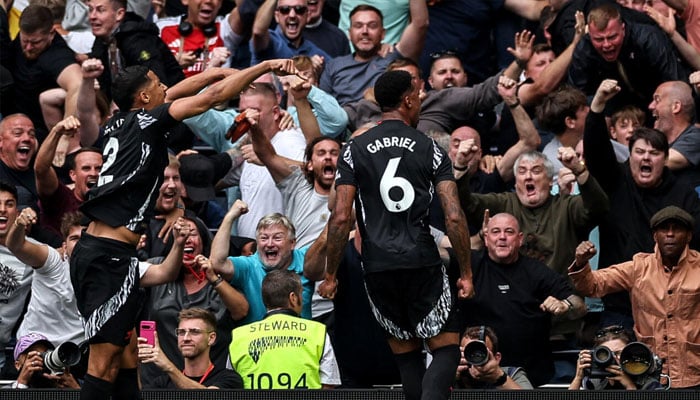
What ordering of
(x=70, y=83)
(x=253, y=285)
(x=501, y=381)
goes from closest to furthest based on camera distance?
(x=501, y=381), (x=253, y=285), (x=70, y=83)

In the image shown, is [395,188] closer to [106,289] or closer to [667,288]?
[106,289]

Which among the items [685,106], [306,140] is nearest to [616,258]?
[685,106]

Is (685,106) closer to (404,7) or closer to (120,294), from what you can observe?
(404,7)

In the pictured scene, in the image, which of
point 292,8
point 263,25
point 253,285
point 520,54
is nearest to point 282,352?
point 253,285

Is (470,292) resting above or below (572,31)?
below

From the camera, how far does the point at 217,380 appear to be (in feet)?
33.5

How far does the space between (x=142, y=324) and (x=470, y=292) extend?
2.44 meters

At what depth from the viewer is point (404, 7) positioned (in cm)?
1402

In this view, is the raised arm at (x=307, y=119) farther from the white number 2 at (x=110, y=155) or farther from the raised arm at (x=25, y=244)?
the white number 2 at (x=110, y=155)

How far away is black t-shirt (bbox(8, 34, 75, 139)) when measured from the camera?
13.4 meters

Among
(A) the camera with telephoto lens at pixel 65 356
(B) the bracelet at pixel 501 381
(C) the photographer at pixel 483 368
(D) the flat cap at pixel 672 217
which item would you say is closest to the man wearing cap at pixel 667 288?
(D) the flat cap at pixel 672 217

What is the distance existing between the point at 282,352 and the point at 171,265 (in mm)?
1018

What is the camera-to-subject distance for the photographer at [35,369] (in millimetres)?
10242

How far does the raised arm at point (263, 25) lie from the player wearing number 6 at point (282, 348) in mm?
4028
